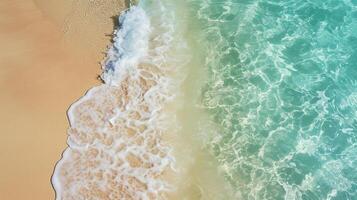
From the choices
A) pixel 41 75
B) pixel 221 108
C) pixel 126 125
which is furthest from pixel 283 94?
pixel 41 75

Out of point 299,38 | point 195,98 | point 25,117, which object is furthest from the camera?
point 299,38

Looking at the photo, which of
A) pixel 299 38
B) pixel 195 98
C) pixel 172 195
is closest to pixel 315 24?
pixel 299 38

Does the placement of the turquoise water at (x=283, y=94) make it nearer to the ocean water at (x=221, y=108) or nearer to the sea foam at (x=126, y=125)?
the ocean water at (x=221, y=108)

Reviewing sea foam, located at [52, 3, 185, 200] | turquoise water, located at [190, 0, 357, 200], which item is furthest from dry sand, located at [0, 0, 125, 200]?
turquoise water, located at [190, 0, 357, 200]

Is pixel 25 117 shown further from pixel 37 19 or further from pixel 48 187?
pixel 37 19

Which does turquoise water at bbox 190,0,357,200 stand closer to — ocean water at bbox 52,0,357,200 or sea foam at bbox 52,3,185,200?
ocean water at bbox 52,0,357,200
